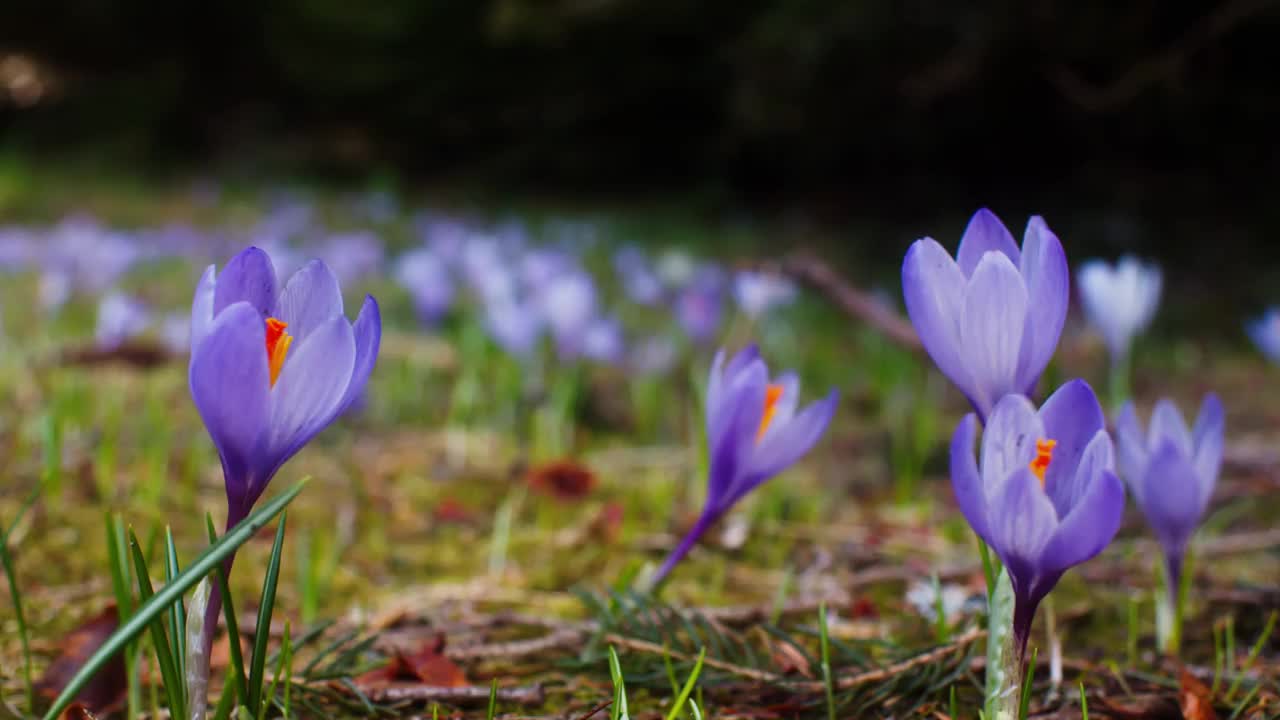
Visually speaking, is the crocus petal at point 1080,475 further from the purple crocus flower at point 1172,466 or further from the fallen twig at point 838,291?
the fallen twig at point 838,291

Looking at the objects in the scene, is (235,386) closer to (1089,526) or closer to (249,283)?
(249,283)

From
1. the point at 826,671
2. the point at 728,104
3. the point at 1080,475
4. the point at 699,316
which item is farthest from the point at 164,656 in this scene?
the point at 728,104

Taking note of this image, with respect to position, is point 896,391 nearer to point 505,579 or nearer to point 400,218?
point 505,579

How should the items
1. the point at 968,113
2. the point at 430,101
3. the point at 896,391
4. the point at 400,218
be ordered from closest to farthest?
the point at 896,391
the point at 968,113
the point at 400,218
the point at 430,101

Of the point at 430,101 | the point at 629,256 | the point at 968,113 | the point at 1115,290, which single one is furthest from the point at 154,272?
the point at 430,101

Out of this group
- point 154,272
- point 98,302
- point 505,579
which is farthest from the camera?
point 154,272

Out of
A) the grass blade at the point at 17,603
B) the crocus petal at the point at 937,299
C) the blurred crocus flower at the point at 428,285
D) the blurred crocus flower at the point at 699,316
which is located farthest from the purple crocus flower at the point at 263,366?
the blurred crocus flower at the point at 428,285
